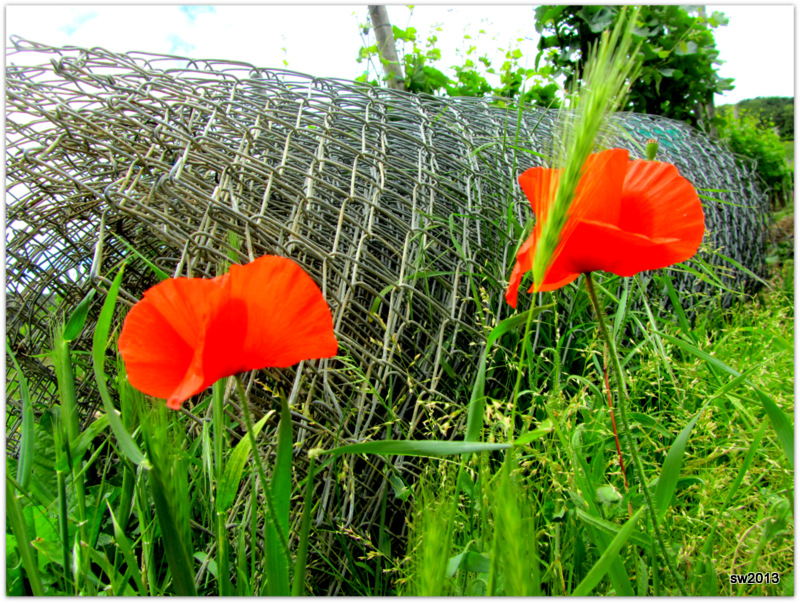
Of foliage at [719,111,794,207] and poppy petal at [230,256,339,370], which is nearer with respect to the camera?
Result: poppy petal at [230,256,339,370]

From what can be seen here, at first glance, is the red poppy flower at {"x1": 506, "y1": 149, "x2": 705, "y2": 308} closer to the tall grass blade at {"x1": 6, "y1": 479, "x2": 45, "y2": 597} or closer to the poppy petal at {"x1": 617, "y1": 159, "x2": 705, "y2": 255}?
the poppy petal at {"x1": 617, "y1": 159, "x2": 705, "y2": 255}

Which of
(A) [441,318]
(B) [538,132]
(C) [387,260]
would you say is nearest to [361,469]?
(A) [441,318]

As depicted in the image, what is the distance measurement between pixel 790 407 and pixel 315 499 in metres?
1.00

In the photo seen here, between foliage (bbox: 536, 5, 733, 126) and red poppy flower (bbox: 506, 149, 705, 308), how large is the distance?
297 cm

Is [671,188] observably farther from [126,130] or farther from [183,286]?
[126,130]

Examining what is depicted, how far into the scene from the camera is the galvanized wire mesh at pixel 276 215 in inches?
36.1

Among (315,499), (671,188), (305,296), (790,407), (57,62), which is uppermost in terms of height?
(57,62)

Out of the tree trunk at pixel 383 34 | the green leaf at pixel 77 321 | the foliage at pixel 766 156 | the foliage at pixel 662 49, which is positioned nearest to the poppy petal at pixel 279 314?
the green leaf at pixel 77 321

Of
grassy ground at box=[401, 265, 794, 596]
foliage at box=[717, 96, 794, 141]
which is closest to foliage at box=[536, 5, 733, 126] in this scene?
foliage at box=[717, 96, 794, 141]

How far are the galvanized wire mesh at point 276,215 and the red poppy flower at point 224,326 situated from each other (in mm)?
298

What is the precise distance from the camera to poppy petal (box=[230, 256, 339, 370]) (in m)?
0.46

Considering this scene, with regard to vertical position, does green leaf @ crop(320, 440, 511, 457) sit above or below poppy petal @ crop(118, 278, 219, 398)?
below

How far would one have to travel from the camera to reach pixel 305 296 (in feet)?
1.55

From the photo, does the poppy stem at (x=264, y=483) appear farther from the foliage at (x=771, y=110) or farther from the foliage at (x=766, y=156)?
the foliage at (x=771, y=110)
